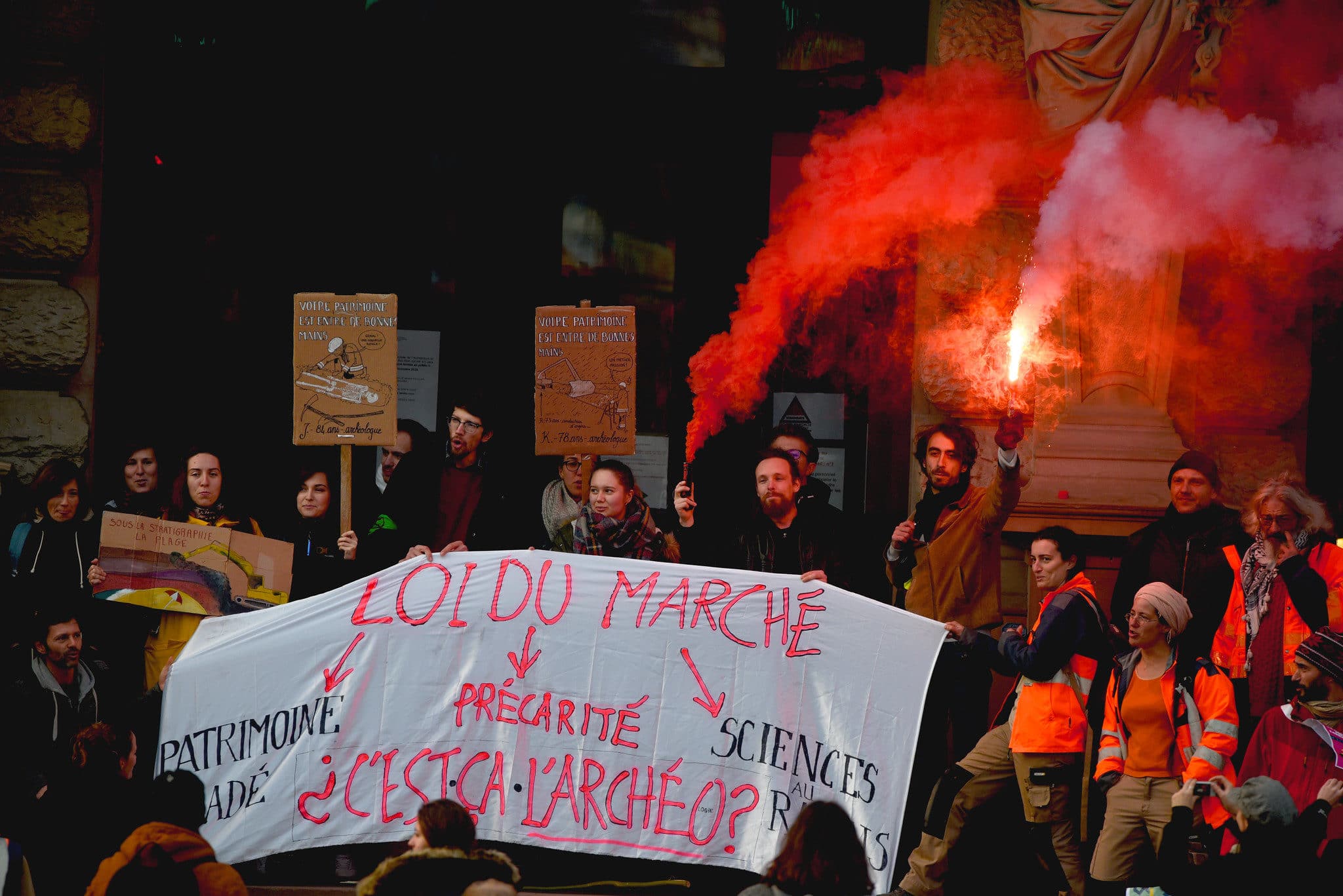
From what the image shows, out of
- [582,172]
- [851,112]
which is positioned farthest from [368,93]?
[851,112]

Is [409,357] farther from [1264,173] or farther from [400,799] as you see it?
[1264,173]

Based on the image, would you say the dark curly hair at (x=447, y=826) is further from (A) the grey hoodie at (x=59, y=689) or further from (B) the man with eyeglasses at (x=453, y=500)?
(B) the man with eyeglasses at (x=453, y=500)

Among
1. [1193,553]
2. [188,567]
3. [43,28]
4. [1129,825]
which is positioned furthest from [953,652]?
[43,28]

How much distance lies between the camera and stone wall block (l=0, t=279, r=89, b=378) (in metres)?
7.94

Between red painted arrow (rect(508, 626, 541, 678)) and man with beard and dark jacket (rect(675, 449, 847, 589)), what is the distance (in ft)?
3.25

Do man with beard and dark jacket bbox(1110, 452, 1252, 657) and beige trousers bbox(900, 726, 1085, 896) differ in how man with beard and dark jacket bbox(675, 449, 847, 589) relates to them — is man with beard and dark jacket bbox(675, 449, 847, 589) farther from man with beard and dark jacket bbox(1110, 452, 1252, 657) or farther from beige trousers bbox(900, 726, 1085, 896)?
man with beard and dark jacket bbox(1110, 452, 1252, 657)

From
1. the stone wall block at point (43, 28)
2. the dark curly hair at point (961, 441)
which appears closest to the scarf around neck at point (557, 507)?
the dark curly hair at point (961, 441)

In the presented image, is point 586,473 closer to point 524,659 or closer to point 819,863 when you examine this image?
point 524,659

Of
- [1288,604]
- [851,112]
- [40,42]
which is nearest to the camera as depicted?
[1288,604]

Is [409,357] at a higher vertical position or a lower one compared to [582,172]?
lower

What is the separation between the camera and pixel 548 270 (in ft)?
29.7

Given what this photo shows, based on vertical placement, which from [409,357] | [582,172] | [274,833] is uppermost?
[582,172]

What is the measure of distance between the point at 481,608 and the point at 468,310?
3240 mm

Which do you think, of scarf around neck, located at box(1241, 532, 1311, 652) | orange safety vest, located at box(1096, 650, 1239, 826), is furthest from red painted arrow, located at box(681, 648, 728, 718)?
scarf around neck, located at box(1241, 532, 1311, 652)
